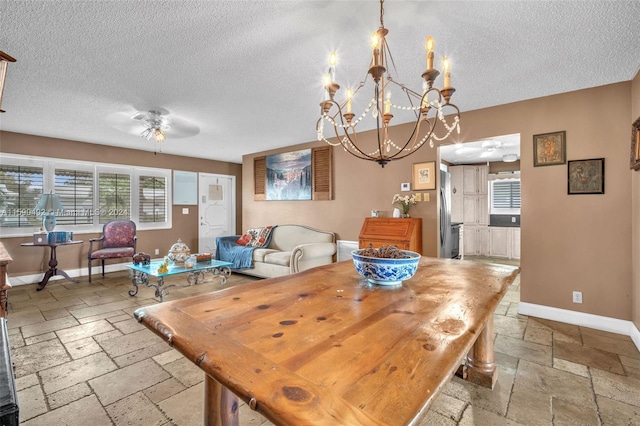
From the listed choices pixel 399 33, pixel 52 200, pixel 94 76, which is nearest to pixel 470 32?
pixel 399 33

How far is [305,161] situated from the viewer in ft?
17.2

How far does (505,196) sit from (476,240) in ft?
3.84

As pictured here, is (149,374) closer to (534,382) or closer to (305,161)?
(534,382)

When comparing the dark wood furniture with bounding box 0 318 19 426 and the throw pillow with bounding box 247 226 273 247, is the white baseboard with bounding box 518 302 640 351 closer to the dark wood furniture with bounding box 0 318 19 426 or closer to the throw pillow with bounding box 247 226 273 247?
the throw pillow with bounding box 247 226 273 247

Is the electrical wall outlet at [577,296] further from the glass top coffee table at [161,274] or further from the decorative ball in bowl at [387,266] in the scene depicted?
the glass top coffee table at [161,274]

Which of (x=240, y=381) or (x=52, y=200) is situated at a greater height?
(x=52, y=200)

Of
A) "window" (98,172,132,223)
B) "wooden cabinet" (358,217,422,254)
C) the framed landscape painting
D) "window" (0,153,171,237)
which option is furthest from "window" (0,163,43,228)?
"wooden cabinet" (358,217,422,254)

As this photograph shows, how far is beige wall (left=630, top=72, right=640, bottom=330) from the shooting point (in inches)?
99.3

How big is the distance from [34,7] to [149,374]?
2422mm

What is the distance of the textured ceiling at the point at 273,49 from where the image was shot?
5.90 feet

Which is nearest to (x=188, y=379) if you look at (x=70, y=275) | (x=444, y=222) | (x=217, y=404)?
(x=217, y=404)

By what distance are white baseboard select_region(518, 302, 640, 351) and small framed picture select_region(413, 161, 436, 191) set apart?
1.70 meters

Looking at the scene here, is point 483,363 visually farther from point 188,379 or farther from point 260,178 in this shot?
point 260,178

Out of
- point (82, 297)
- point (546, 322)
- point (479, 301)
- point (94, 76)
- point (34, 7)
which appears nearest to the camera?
point (479, 301)
